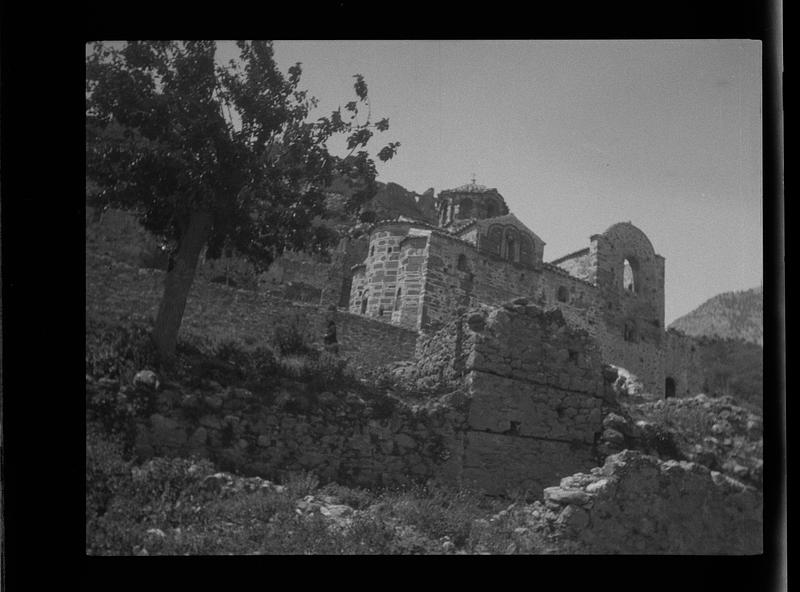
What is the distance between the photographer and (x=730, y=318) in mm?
20953

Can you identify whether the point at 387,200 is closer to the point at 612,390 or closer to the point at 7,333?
the point at 612,390

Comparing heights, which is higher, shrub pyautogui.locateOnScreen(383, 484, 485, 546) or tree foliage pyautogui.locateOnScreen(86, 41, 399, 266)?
tree foliage pyautogui.locateOnScreen(86, 41, 399, 266)

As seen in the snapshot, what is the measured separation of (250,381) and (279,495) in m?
1.69

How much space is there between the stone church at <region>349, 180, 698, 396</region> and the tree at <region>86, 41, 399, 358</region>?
7.34m

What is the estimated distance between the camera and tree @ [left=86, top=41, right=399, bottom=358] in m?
9.58

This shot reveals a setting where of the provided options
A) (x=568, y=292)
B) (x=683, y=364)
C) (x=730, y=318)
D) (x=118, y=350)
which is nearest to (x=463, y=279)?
(x=568, y=292)

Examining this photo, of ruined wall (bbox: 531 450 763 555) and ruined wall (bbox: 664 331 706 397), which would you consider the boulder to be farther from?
ruined wall (bbox: 664 331 706 397)

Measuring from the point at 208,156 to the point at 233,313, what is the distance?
174 inches

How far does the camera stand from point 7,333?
25.3 ft

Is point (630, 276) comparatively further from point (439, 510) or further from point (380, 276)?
point (439, 510)

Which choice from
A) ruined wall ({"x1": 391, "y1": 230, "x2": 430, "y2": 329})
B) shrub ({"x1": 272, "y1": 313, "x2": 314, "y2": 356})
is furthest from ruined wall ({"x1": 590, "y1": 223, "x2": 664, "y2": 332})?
shrub ({"x1": 272, "y1": 313, "x2": 314, "y2": 356})

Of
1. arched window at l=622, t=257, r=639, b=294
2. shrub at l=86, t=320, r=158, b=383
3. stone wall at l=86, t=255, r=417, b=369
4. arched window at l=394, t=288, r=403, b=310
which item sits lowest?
shrub at l=86, t=320, r=158, b=383
